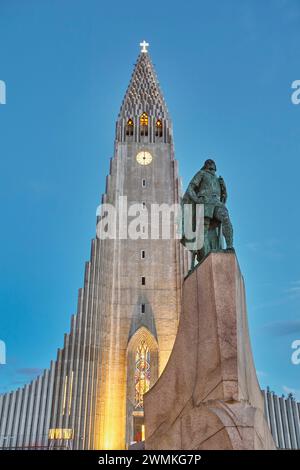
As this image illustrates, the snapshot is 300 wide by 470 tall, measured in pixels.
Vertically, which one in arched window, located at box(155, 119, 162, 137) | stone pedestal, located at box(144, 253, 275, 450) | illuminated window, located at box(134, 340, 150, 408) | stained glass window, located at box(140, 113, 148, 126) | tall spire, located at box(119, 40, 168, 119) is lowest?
stone pedestal, located at box(144, 253, 275, 450)

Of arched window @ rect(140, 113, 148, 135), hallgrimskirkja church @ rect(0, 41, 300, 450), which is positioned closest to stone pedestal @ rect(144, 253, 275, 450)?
hallgrimskirkja church @ rect(0, 41, 300, 450)

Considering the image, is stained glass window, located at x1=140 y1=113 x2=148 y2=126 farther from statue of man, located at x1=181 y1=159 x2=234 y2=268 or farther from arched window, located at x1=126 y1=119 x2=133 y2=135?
statue of man, located at x1=181 y1=159 x2=234 y2=268

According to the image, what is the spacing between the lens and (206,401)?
705 cm

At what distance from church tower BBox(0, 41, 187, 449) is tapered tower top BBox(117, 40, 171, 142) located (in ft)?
1.28

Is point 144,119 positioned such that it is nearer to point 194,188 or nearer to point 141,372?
point 141,372

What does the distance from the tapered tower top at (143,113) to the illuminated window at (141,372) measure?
50.7 feet

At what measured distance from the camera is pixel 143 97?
1426 inches

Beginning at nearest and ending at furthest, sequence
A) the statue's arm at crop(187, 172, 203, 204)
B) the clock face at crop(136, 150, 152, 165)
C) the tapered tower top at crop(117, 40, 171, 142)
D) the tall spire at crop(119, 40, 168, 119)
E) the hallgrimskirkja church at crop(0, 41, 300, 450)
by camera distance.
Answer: the statue's arm at crop(187, 172, 203, 204) < the hallgrimskirkja church at crop(0, 41, 300, 450) < the clock face at crop(136, 150, 152, 165) < the tapered tower top at crop(117, 40, 171, 142) < the tall spire at crop(119, 40, 168, 119)

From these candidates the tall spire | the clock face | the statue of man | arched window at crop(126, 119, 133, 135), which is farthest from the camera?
the tall spire

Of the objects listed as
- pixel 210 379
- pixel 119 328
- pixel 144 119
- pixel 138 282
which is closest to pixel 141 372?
pixel 119 328

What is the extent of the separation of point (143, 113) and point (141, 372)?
1952cm

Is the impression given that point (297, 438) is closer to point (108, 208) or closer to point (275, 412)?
point (275, 412)

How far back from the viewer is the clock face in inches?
1300

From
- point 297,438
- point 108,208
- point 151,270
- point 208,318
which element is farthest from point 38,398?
point 208,318
